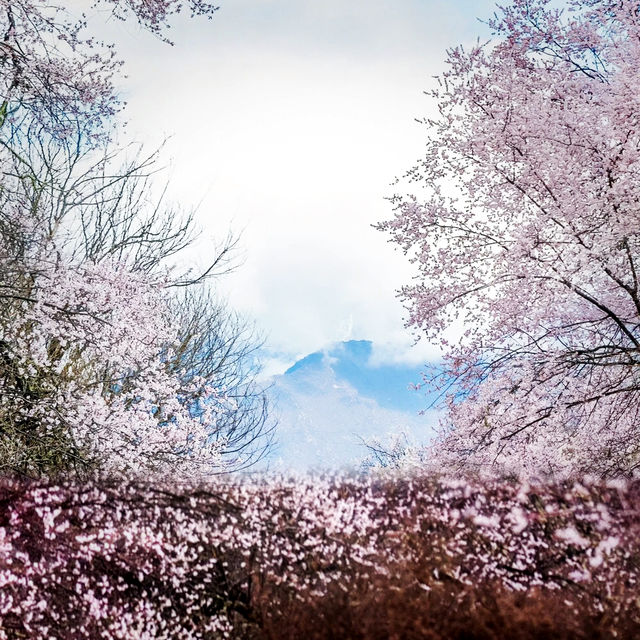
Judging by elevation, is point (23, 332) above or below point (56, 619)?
above

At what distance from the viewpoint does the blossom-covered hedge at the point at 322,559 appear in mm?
3873

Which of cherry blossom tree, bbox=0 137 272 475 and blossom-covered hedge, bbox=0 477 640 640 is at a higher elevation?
cherry blossom tree, bbox=0 137 272 475

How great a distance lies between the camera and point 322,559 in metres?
4.54

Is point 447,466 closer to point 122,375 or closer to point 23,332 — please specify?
point 23,332

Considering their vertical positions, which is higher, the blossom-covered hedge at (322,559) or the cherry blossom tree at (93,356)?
the cherry blossom tree at (93,356)

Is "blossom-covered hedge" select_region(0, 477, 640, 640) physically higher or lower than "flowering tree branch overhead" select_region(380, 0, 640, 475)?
lower

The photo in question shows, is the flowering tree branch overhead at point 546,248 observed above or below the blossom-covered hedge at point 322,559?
above

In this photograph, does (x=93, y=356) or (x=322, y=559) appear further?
(x=93, y=356)

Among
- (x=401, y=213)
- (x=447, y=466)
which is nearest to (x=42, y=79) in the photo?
(x=401, y=213)

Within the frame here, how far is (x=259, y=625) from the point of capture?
4.26 m

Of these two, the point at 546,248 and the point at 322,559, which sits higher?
the point at 546,248

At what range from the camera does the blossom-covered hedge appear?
12.7 feet

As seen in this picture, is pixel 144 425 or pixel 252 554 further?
pixel 144 425

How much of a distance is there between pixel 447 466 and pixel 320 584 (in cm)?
233
